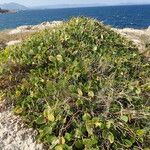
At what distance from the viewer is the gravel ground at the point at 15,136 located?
244 inches

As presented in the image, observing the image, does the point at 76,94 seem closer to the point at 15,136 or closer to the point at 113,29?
the point at 15,136

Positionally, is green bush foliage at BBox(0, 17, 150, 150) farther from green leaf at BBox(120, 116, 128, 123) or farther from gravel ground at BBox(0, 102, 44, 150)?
gravel ground at BBox(0, 102, 44, 150)

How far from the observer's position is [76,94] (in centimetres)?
666

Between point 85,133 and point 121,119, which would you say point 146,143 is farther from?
point 85,133

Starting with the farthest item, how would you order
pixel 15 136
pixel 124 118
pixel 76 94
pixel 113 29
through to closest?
1. pixel 113 29
2. pixel 76 94
3. pixel 15 136
4. pixel 124 118

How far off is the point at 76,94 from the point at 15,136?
3.74 feet

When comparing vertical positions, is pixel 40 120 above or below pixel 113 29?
above

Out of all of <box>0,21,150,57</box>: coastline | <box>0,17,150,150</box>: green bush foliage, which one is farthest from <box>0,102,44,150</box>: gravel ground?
<box>0,21,150,57</box>: coastline

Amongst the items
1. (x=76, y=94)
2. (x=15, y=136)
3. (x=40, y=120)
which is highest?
(x=76, y=94)

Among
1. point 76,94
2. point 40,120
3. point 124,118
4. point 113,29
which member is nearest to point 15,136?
point 40,120

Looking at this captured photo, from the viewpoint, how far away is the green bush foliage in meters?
6.10

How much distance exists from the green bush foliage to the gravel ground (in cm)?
13

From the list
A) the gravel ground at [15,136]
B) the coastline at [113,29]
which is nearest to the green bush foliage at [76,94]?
the gravel ground at [15,136]

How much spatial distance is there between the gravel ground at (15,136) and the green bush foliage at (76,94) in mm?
129
